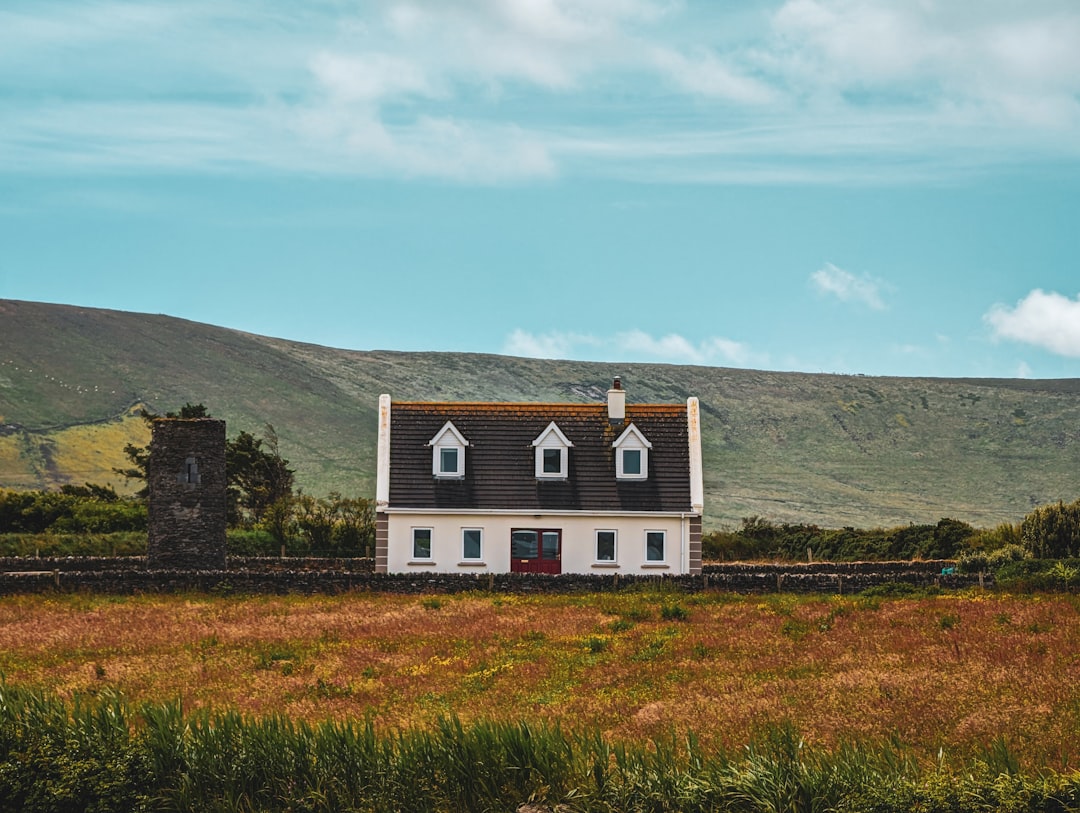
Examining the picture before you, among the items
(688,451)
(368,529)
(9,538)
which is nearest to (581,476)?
(688,451)

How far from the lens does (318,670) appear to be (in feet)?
90.6

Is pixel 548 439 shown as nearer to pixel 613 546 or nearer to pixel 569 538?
pixel 569 538

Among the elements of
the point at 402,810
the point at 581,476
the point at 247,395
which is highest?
the point at 247,395

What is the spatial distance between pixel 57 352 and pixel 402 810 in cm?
19280

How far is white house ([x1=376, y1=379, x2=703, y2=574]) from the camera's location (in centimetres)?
5219

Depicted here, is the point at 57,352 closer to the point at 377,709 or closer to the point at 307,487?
the point at 307,487

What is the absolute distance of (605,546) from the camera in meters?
53.0

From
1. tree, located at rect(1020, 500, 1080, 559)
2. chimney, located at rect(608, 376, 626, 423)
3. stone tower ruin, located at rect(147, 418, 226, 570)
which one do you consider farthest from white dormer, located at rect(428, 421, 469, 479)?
tree, located at rect(1020, 500, 1080, 559)

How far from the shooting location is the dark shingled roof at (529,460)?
5259cm

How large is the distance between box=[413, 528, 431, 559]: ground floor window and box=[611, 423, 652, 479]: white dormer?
845 centimetres

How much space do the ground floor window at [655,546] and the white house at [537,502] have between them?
0.14 feet

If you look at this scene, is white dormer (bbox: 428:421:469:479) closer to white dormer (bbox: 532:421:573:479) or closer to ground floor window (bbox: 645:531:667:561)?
white dormer (bbox: 532:421:573:479)

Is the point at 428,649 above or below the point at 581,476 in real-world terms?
below

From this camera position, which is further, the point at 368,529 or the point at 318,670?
the point at 368,529
